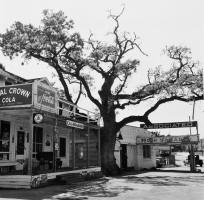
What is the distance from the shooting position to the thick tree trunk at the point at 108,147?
26.0 meters

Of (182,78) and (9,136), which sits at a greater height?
(182,78)

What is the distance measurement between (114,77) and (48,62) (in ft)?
19.9

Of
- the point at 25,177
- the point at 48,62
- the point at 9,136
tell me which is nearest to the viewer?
the point at 25,177

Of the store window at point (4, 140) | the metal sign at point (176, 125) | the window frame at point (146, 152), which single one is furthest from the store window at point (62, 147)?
the window frame at point (146, 152)

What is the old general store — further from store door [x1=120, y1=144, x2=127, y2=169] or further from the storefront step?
store door [x1=120, y1=144, x2=127, y2=169]

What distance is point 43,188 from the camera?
14859 millimetres

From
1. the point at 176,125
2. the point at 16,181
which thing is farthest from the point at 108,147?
the point at 16,181

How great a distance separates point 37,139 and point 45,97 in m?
5.56

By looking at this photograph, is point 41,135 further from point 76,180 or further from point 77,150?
point 77,150

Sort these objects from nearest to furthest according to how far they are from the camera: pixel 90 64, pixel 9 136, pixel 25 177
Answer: pixel 25 177 → pixel 9 136 → pixel 90 64

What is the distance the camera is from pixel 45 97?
1584 cm

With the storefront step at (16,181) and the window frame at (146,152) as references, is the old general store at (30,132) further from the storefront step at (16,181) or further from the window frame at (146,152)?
the window frame at (146,152)

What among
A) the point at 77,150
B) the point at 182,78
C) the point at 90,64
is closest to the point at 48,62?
the point at 90,64

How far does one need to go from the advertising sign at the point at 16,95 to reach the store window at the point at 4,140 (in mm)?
2650
